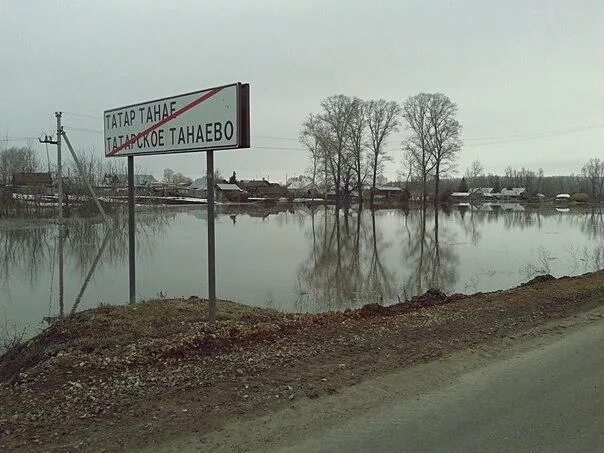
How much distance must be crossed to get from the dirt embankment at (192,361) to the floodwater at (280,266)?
337 centimetres

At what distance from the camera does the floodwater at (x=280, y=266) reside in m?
11.9

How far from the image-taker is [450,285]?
1393 centimetres

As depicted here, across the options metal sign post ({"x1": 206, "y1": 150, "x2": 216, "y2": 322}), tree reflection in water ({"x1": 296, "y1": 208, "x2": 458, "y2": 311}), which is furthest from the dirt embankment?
tree reflection in water ({"x1": 296, "y1": 208, "x2": 458, "y2": 311})

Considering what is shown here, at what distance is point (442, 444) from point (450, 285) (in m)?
10.8

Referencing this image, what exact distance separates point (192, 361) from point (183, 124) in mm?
2890

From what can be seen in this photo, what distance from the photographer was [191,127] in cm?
635

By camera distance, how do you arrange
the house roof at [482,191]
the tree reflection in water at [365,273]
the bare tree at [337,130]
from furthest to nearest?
the house roof at [482,191], the bare tree at [337,130], the tree reflection in water at [365,273]

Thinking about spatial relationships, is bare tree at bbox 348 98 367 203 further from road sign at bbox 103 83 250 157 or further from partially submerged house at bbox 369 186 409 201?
road sign at bbox 103 83 250 157

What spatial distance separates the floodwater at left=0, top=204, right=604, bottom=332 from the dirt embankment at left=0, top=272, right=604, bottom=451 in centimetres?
337

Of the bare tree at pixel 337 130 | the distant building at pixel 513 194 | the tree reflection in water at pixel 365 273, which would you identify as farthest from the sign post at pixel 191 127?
the distant building at pixel 513 194

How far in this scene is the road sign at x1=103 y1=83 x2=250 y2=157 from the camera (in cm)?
588

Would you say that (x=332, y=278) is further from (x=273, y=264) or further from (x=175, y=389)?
(x=175, y=389)

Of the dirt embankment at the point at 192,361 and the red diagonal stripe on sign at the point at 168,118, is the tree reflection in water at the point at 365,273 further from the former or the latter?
the red diagonal stripe on sign at the point at 168,118

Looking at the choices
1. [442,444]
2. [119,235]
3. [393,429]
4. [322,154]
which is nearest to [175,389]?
[393,429]
